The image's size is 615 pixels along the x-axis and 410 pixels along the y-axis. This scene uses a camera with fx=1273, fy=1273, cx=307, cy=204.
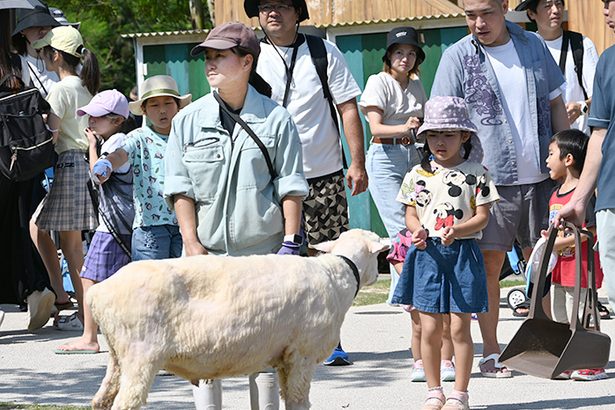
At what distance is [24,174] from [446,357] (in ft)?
11.2

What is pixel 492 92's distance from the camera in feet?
24.9

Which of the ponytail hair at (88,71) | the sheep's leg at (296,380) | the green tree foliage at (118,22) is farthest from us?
the green tree foliage at (118,22)

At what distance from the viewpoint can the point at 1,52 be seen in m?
9.30

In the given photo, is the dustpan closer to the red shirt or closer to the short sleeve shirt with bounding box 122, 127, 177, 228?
Answer: the red shirt

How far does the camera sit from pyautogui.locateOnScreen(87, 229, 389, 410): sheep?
5230 millimetres

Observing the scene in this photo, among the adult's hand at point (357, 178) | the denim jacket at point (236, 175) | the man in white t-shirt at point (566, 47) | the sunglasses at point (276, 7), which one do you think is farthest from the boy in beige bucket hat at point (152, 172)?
the man in white t-shirt at point (566, 47)

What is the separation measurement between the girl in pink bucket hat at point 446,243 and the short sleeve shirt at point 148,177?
6.06ft

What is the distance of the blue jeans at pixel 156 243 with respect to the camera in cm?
796

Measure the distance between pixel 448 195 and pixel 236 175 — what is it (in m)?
1.28

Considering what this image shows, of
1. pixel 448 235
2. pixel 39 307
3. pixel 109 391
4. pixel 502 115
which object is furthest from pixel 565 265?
pixel 39 307

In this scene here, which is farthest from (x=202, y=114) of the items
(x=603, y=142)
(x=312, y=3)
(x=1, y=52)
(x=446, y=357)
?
(x=312, y=3)

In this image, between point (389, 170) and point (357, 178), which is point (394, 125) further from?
point (357, 178)

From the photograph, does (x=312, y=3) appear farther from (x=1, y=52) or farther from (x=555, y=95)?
(x=555, y=95)

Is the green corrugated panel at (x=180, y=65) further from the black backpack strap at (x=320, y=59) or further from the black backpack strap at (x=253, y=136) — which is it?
the black backpack strap at (x=253, y=136)
